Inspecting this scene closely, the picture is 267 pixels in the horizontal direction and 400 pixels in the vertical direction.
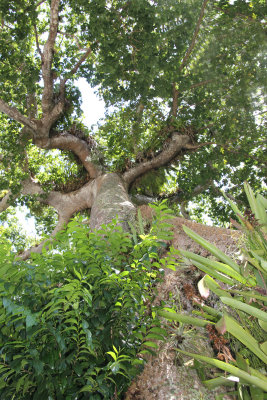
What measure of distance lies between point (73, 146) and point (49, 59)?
2.07 meters

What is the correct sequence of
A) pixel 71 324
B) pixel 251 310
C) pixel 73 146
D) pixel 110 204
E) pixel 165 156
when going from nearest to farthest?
pixel 251 310, pixel 71 324, pixel 110 204, pixel 165 156, pixel 73 146

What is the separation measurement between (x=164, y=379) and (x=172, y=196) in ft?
22.4

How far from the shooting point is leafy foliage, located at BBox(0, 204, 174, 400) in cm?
200

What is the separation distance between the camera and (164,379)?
2.61 meters

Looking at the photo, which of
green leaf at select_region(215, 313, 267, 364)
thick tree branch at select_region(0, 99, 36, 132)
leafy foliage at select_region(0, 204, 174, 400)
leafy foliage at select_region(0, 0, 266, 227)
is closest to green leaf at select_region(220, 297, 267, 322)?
green leaf at select_region(215, 313, 267, 364)

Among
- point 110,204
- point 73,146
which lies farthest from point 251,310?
point 73,146

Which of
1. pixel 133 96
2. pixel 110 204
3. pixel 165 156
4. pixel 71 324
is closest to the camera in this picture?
pixel 71 324

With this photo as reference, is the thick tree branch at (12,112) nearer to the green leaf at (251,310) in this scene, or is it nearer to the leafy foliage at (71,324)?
the leafy foliage at (71,324)

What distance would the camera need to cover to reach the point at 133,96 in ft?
20.7

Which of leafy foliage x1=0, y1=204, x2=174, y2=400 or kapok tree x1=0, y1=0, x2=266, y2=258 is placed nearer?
leafy foliage x1=0, y1=204, x2=174, y2=400

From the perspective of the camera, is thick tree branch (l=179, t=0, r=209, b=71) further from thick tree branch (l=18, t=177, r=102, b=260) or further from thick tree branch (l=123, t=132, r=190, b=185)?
thick tree branch (l=18, t=177, r=102, b=260)

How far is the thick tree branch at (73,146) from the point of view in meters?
7.44

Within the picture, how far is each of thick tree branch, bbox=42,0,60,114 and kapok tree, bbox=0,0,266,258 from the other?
2 cm

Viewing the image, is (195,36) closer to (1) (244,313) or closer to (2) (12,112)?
(2) (12,112)
